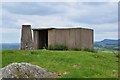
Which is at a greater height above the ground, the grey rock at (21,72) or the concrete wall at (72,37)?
the concrete wall at (72,37)

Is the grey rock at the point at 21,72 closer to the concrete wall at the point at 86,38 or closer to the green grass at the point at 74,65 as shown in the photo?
the green grass at the point at 74,65

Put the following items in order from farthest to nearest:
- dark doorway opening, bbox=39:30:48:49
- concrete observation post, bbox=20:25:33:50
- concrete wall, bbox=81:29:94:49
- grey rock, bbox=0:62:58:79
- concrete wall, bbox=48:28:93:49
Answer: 1. dark doorway opening, bbox=39:30:48:49
2. concrete wall, bbox=81:29:94:49
3. concrete wall, bbox=48:28:93:49
4. concrete observation post, bbox=20:25:33:50
5. grey rock, bbox=0:62:58:79

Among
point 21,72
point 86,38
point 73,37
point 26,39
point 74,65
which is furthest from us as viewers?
point 86,38

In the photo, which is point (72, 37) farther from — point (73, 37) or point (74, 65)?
point (74, 65)

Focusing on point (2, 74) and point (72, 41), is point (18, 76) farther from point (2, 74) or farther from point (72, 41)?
point (72, 41)

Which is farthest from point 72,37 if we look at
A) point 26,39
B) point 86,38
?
point 26,39

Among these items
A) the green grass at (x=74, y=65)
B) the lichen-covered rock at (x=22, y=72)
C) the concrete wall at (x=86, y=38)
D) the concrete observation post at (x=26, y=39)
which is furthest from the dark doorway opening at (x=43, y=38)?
the lichen-covered rock at (x=22, y=72)

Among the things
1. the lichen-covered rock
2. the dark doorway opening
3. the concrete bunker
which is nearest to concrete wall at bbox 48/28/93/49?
the concrete bunker

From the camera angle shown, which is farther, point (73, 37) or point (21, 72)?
point (73, 37)

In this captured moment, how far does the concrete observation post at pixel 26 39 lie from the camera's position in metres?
27.8

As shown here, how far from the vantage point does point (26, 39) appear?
27875mm

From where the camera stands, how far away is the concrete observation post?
2777 centimetres

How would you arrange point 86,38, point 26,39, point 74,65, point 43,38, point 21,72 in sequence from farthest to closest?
point 43,38
point 86,38
point 26,39
point 74,65
point 21,72

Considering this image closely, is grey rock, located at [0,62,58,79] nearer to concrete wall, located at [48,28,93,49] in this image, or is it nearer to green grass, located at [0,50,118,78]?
green grass, located at [0,50,118,78]
